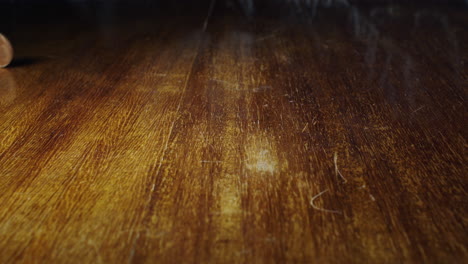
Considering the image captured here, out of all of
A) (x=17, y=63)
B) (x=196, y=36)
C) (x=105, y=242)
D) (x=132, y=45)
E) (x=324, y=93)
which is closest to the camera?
(x=105, y=242)

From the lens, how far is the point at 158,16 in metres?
2.06

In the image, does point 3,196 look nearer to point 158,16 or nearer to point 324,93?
point 324,93

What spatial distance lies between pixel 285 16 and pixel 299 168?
1.39 metres

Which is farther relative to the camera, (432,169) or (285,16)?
(285,16)

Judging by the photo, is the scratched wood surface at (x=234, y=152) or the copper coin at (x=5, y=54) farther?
the copper coin at (x=5, y=54)

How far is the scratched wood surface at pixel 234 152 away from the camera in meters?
0.62

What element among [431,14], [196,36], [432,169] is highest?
[432,169]

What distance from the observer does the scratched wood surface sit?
0.62 meters

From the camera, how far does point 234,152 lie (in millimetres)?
857

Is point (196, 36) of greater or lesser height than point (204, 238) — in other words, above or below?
below

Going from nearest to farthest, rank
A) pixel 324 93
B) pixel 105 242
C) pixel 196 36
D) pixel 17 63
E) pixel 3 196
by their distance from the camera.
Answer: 1. pixel 105 242
2. pixel 3 196
3. pixel 324 93
4. pixel 17 63
5. pixel 196 36

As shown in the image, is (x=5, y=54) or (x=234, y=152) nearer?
(x=234, y=152)

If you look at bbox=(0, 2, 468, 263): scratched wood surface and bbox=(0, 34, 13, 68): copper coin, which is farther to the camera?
Answer: bbox=(0, 34, 13, 68): copper coin

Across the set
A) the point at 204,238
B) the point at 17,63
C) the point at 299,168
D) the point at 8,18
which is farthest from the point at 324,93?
the point at 8,18
